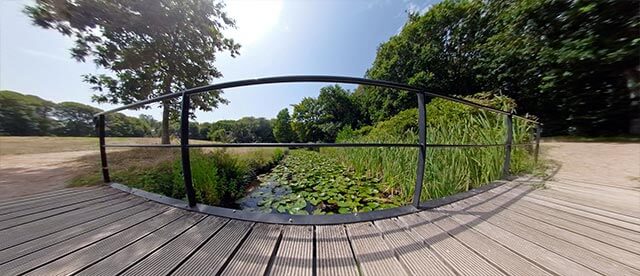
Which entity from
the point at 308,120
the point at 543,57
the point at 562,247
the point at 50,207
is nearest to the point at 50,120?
the point at 308,120

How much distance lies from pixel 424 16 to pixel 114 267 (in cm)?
1789

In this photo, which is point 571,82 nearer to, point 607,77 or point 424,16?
point 607,77

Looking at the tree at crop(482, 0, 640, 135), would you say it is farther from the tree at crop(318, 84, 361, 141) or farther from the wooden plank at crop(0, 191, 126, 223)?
the wooden plank at crop(0, 191, 126, 223)

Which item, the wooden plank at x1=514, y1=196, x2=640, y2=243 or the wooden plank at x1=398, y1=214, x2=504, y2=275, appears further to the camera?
the wooden plank at x1=514, y1=196, x2=640, y2=243

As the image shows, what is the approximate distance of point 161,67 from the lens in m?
7.62

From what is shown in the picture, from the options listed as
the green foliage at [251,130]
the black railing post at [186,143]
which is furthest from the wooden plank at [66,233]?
the green foliage at [251,130]

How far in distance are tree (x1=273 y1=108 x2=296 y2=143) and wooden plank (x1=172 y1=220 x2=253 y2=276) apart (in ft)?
72.9

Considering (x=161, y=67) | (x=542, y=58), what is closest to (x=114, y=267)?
(x=161, y=67)

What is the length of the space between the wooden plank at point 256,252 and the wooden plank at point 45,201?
5.97 ft

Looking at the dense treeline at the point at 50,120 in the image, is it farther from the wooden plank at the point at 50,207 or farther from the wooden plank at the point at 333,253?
the wooden plank at the point at 333,253

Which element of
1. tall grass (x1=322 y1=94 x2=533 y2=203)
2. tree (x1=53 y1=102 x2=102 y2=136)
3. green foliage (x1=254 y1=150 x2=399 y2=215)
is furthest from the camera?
tree (x1=53 y1=102 x2=102 y2=136)

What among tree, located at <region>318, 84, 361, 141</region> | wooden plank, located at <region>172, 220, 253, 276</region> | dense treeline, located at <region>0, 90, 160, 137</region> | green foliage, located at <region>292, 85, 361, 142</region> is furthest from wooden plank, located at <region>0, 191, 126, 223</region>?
dense treeline, located at <region>0, 90, 160, 137</region>

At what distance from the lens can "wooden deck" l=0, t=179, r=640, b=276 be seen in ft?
2.59

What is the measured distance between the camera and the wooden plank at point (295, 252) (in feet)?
2.55
